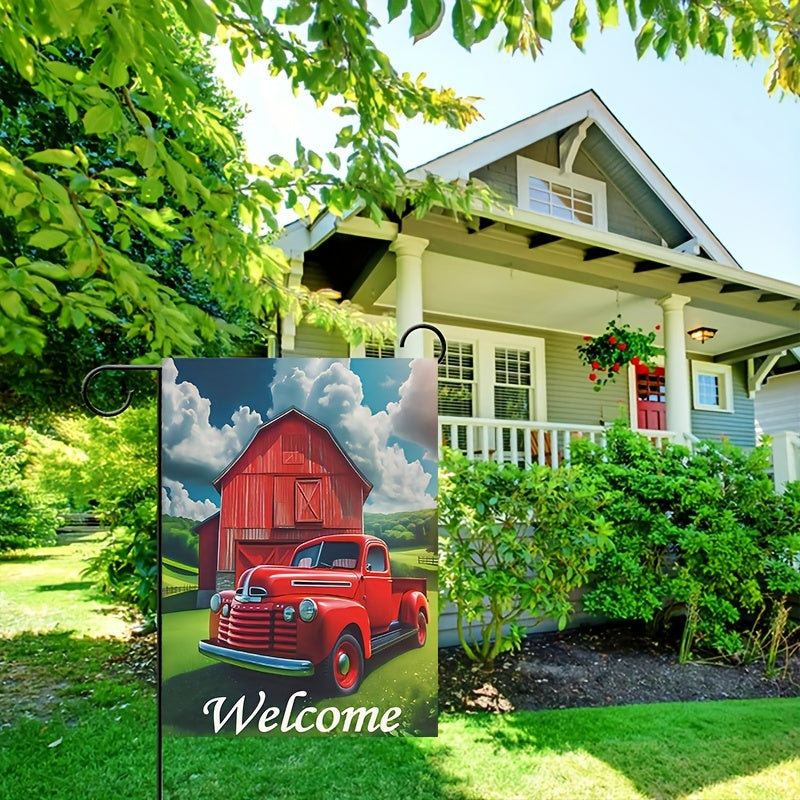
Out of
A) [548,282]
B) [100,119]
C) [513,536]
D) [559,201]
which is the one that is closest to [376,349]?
[548,282]

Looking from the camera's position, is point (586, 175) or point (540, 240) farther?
point (586, 175)

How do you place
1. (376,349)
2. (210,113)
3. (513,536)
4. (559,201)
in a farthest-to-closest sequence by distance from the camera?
(559,201) < (376,349) < (513,536) < (210,113)

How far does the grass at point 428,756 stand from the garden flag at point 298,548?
4.23ft

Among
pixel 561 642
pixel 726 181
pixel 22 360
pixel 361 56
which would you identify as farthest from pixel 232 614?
pixel 726 181

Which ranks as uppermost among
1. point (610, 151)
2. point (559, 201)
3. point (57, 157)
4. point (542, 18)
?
point (610, 151)

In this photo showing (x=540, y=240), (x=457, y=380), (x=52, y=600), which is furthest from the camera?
(x=457, y=380)

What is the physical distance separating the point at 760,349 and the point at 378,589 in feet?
35.7

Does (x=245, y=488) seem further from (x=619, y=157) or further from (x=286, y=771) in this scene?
(x=619, y=157)

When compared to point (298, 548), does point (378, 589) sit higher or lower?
lower

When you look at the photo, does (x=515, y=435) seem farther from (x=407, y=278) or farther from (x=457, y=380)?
(x=457, y=380)

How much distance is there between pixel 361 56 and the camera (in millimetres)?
2271

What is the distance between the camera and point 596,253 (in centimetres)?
645

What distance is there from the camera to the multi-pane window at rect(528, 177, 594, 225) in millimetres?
7676

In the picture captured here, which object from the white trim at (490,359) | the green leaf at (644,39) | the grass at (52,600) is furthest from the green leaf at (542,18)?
the white trim at (490,359)
